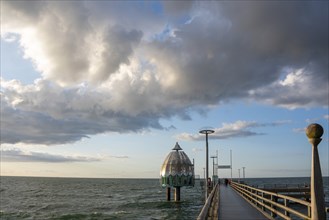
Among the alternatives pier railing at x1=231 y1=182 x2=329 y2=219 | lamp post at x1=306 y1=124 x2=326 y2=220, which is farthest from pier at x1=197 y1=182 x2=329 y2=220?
lamp post at x1=306 y1=124 x2=326 y2=220

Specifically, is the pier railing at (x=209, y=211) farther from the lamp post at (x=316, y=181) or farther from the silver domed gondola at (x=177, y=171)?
the silver domed gondola at (x=177, y=171)

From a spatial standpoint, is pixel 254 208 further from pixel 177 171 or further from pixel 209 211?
pixel 177 171

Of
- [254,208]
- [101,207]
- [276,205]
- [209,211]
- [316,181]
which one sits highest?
[316,181]

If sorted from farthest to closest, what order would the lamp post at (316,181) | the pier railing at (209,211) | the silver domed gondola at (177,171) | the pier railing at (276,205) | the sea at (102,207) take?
the silver domed gondola at (177,171) < the sea at (102,207) < the pier railing at (276,205) < the pier railing at (209,211) < the lamp post at (316,181)

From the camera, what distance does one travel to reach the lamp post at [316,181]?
23.7 feet

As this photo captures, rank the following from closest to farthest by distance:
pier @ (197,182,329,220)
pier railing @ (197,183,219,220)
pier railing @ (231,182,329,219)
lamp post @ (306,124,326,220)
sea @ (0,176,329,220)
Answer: lamp post @ (306,124,326,220) < pier railing @ (197,183,219,220) < pier railing @ (231,182,329,219) < pier @ (197,182,329,220) < sea @ (0,176,329,220)

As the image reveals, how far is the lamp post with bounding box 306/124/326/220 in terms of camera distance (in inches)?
284

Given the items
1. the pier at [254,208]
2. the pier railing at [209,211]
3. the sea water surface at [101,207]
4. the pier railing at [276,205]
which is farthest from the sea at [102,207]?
the pier railing at [209,211]

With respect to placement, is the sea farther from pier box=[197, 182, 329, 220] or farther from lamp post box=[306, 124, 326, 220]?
lamp post box=[306, 124, 326, 220]

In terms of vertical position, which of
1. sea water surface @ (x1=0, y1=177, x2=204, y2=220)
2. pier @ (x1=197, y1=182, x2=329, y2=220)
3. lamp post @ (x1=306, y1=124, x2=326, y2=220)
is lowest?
sea water surface @ (x1=0, y1=177, x2=204, y2=220)

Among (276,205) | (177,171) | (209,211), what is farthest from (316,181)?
(177,171)

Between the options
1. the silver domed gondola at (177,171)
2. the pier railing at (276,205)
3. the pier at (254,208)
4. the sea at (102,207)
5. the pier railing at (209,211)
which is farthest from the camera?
the silver domed gondola at (177,171)

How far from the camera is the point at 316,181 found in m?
7.23

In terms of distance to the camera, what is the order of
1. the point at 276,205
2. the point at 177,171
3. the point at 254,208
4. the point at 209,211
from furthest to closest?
the point at 177,171 < the point at 254,208 < the point at 209,211 < the point at 276,205
